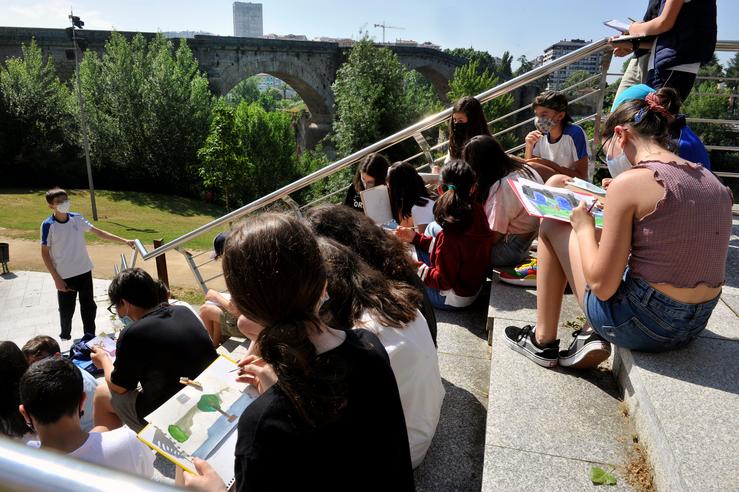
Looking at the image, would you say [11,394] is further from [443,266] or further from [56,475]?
[56,475]

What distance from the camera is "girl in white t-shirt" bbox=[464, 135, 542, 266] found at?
3.48 metres

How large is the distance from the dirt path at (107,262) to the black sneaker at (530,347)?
950 centimetres

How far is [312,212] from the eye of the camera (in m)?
2.29

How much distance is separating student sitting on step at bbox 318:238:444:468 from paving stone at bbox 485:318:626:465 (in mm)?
276

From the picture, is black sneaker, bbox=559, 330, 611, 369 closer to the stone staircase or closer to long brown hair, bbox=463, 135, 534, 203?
the stone staircase

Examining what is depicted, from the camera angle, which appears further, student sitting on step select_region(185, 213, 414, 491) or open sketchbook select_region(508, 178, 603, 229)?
open sketchbook select_region(508, 178, 603, 229)

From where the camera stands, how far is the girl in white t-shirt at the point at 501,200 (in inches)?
137

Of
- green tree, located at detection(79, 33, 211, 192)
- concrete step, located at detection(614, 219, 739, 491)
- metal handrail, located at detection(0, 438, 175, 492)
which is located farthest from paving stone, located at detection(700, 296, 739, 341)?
green tree, located at detection(79, 33, 211, 192)

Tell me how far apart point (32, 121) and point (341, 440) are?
29.0 metres

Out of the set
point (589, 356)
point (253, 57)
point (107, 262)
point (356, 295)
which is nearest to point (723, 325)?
point (589, 356)

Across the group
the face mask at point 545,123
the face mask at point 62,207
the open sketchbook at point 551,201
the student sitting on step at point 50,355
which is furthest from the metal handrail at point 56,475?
the face mask at point 62,207

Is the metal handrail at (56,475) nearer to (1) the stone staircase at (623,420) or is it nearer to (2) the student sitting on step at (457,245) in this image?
(1) the stone staircase at (623,420)

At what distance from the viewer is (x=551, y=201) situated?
2463 millimetres

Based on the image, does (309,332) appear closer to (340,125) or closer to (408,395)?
(408,395)
